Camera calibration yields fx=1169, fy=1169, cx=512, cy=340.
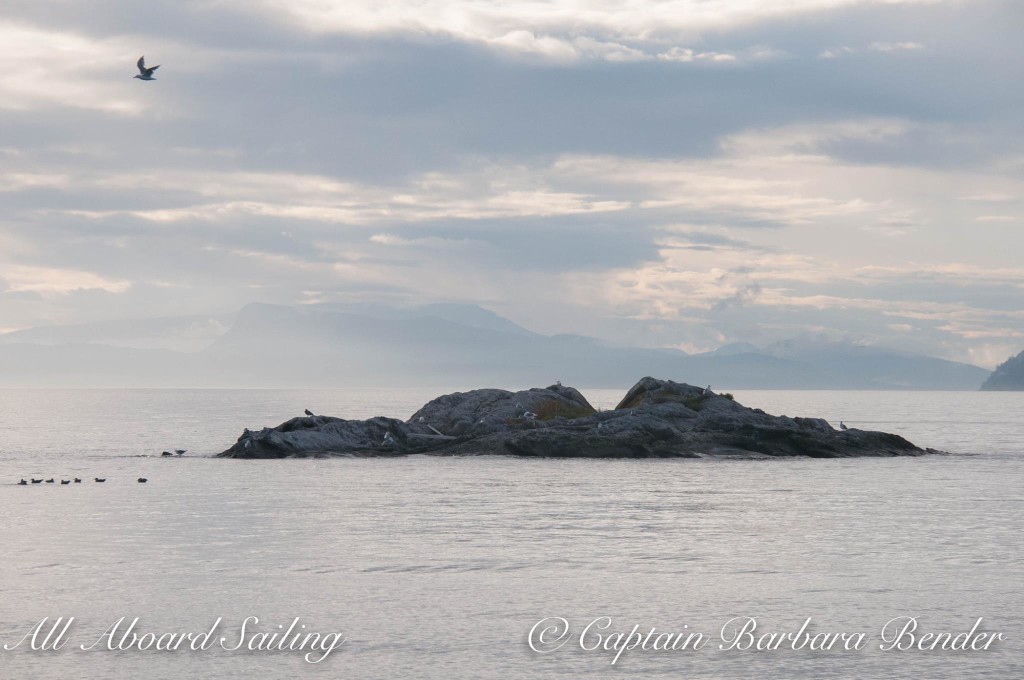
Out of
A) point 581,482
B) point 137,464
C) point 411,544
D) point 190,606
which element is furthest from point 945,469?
point 190,606

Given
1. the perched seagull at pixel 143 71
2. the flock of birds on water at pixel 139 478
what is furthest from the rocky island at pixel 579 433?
the perched seagull at pixel 143 71

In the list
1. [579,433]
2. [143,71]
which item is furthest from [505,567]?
[579,433]

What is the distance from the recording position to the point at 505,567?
98.0 feet

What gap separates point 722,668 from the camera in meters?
20.1

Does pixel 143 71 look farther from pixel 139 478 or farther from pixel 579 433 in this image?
pixel 579 433

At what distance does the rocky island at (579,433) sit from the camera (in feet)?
245

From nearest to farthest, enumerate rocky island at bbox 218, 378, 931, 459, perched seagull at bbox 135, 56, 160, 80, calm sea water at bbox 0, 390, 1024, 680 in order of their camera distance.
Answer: calm sea water at bbox 0, 390, 1024, 680, perched seagull at bbox 135, 56, 160, 80, rocky island at bbox 218, 378, 931, 459

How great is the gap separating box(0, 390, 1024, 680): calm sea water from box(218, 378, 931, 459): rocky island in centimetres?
1594

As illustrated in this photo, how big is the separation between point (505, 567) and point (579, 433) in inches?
1818

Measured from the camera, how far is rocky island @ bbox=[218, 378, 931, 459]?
2943 inches

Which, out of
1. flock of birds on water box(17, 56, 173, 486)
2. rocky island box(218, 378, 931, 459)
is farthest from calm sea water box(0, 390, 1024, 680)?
rocky island box(218, 378, 931, 459)

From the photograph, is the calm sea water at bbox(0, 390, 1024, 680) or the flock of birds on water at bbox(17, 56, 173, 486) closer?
the calm sea water at bbox(0, 390, 1024, 680)

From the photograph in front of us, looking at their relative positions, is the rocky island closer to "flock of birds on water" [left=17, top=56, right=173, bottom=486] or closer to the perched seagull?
"flock of birds on water" [left=17, top=56, right=173, bottom=486]

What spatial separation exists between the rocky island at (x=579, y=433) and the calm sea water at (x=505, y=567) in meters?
15.9
